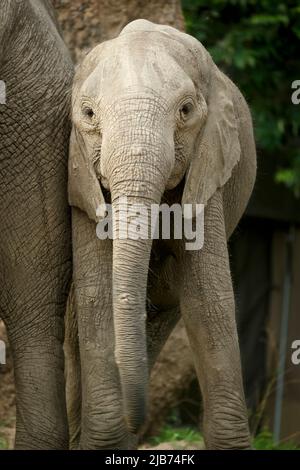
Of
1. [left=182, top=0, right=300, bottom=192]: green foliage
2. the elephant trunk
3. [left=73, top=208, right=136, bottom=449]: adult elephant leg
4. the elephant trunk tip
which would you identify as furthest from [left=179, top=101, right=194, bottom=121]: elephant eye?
[left=182, top=0, right=300, bottom=192]: green foliage

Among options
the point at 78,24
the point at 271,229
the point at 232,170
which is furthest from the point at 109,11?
the point at 271,229

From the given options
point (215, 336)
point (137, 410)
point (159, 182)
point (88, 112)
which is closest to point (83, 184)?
point (88, 112)

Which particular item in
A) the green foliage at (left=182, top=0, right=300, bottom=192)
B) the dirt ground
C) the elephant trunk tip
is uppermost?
the green foliage at (left=182, top=0, right=300, bottom=192)

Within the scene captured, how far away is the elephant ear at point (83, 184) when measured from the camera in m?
5.93

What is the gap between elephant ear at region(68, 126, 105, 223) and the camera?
5.93 meters

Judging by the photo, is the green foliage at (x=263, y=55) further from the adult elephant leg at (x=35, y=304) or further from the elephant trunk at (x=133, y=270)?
the elephant trunk at (x=133, y=270)

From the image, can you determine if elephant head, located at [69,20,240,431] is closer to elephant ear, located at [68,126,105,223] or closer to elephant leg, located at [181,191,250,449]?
elephant ear, located at [68,126,105,223]

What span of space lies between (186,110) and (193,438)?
2586 mm

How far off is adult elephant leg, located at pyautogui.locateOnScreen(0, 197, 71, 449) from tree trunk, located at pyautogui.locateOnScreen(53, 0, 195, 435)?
6.11ft

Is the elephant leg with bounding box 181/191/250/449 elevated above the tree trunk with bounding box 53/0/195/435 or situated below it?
below

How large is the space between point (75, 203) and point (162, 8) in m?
2.46

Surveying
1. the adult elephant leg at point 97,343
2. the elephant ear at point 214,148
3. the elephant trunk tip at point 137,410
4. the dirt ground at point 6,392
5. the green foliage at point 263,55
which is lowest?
the elephant trunk tip at point 137,410

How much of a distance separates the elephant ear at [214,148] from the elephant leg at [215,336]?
0.11 meters

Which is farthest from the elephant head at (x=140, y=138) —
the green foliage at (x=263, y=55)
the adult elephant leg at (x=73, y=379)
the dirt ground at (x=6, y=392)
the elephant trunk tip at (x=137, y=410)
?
the green foliage at (x=263, y=55)
